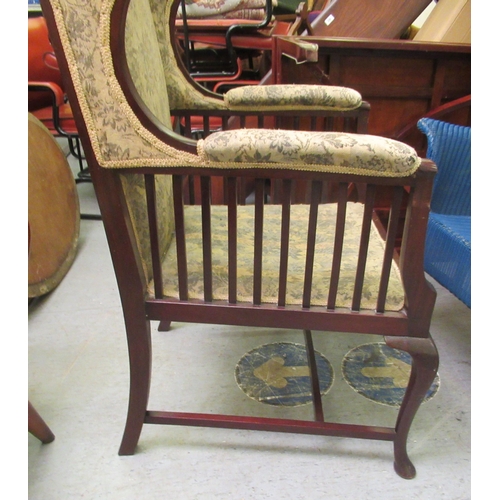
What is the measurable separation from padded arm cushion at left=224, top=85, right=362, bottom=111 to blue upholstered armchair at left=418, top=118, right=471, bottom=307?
41 centimetres

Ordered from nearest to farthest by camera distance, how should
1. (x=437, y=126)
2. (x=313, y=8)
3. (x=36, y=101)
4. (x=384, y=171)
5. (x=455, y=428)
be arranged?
(x=384, y=171), (x=455, y=428), (x=437, y=126), (x=313, y=8), (x=36, y=101)

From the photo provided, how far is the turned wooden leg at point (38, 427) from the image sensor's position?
1.02 meters

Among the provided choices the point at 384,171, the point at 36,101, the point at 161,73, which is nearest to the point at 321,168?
the point at 384,171

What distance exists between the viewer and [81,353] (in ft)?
4.56

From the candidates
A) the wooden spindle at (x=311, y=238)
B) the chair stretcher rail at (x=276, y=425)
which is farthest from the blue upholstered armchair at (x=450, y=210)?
the wooden spindle at (x=311, y=238)

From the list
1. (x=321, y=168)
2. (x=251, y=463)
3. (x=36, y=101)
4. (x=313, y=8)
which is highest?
(x=313, y=8)

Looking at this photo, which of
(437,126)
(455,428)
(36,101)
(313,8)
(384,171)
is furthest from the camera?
(36,101)

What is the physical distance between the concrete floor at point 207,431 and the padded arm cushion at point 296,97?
2.57ft

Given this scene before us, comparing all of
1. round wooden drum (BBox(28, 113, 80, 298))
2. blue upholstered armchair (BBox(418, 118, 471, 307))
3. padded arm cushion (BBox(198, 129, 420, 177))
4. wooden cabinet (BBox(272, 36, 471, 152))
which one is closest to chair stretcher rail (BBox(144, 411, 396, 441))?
blue upholstered armchair (BBox(418, 118, 471, 307))

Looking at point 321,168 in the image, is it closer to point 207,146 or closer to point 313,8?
point 207,146

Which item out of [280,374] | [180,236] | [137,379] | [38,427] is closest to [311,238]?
[180,236]

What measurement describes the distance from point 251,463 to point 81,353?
70cm

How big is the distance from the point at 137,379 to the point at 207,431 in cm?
30

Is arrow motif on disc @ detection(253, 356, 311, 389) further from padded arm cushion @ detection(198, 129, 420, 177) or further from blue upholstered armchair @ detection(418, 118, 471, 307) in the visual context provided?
padded arm cushion @ detection(198, 129, 420, 177)
